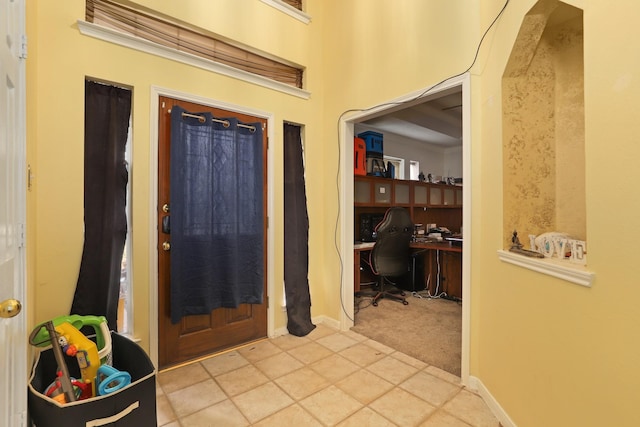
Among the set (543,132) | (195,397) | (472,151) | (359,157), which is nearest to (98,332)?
(195,397)

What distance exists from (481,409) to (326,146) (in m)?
2.49

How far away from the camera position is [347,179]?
281 cm

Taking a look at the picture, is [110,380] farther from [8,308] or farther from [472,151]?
[472,151]

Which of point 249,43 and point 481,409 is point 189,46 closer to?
point 249,43

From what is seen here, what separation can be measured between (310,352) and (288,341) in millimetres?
288

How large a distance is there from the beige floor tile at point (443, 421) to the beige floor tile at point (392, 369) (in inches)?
14.1

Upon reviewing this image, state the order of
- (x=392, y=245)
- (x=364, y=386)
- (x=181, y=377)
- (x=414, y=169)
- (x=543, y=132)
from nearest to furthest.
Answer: (x=543, y=132), (x=364, y=386), (x=181, y=377), (x=392, y=245), (x=414, y=169)

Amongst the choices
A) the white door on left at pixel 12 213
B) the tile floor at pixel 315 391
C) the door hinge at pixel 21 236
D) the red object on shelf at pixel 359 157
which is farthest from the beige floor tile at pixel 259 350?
the red object on shelf at pixel 359 157

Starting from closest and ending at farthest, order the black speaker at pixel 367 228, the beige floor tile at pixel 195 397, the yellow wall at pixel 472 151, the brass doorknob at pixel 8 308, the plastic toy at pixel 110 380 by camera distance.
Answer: the brass doorknob at pixel 8 308 < the yellow wall at pixel 472 151 < the plastic toy at pixel 110 380 < the beige floor tile at pixel 195 397 < the black speaker at pixel 367 228

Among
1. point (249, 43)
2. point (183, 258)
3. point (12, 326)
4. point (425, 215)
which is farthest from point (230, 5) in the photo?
point (425, 215)

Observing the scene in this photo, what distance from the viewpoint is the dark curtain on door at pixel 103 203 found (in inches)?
70.6

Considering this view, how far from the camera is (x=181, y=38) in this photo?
2.22 m

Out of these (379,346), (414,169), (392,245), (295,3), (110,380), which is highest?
(295,3)

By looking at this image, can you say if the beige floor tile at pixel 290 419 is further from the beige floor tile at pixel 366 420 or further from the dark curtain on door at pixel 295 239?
the dark curtain on door at pixel 295 239
